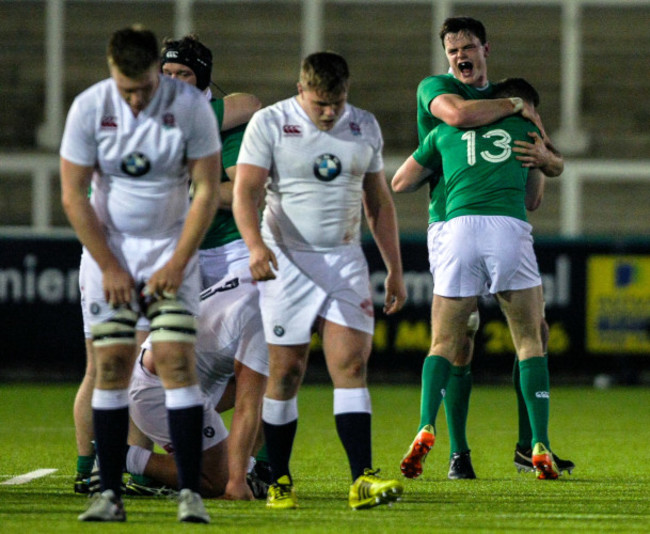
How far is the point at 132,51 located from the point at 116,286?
2.86ft

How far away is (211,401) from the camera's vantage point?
21.2ft

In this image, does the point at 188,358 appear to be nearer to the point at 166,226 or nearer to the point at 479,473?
the point at 166,226

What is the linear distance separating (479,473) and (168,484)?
6.08 feet

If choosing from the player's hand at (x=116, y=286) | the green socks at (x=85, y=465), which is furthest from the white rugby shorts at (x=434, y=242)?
the player's hand at (x=116, y=286)

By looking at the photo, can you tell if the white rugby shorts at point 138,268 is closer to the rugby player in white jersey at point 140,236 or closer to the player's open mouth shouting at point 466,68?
the rugby player in white jersey at point 140,236

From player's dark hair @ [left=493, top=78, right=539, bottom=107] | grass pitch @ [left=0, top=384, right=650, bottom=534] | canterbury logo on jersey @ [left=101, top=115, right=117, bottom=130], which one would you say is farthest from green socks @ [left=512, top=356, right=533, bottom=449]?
canterbury logo on jersey @ [left=101, top=115, right=117, bottom=130]

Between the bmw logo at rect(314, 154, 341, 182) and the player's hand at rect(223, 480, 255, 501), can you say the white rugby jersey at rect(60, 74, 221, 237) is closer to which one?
the bmw logo at rect(314, 154, 341, 182)

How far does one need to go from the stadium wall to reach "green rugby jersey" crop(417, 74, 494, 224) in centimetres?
653

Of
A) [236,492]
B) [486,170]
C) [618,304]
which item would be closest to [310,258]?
[236,492]

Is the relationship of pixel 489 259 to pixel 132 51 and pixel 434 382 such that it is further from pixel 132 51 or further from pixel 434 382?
pixel 132 51

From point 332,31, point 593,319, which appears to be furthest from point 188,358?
point 332,31

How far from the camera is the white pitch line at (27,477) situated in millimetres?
6617

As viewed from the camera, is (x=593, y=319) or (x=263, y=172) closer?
(x=263, y=172)

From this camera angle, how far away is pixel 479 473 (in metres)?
7.32
